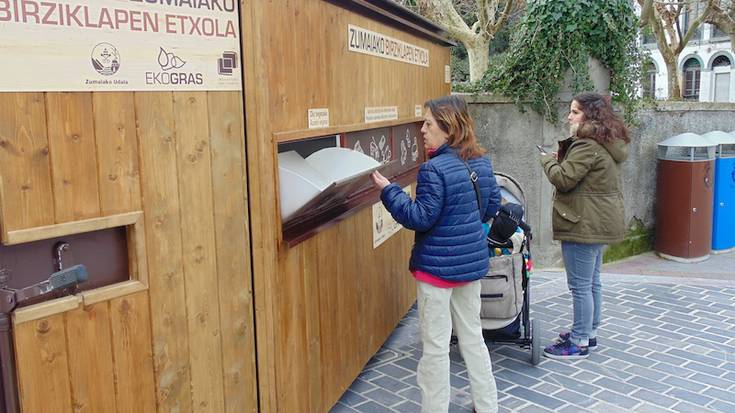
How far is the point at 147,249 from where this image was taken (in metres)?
2.82

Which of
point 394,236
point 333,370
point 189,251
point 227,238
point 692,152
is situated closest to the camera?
point 189,251

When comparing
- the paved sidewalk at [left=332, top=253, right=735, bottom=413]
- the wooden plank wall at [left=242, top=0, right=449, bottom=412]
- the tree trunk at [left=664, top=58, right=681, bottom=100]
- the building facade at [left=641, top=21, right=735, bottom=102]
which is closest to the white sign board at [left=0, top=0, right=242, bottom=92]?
the wooden plank wall at [left=242, top=0, right=449, bottom=412]

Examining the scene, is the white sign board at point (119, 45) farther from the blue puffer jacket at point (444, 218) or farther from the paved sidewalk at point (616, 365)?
the paved sidewalk at point (616, 365)

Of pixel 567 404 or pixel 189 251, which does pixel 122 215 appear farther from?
pixel 567 404

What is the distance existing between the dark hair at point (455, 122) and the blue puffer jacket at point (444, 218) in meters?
0.06

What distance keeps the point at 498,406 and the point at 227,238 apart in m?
2.33

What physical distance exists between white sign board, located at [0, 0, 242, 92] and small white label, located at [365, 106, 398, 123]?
1.76 metres

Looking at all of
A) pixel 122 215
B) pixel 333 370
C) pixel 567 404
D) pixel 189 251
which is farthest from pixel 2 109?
pixel 567 404

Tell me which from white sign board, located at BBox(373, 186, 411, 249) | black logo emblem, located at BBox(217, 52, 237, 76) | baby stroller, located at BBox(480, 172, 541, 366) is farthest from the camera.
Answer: white sign board, located at BBox(373, 186, 411, 249)

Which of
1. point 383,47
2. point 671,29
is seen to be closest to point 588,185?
point 383,47

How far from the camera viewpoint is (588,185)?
16.7 ft

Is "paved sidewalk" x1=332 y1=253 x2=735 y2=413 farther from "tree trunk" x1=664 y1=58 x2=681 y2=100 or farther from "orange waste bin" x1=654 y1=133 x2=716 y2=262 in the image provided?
"tree trunk" x1=664 y1=58 x2=681 y2=100

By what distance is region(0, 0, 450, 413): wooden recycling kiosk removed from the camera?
241 cm

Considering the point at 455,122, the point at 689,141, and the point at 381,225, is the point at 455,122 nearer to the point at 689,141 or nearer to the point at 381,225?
the point at 381,225
